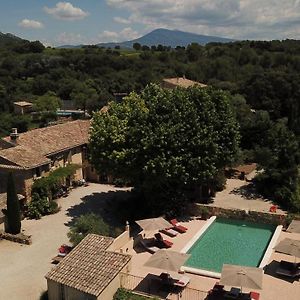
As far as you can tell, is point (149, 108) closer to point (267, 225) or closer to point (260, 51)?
point (267, 225)

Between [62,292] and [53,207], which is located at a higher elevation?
[62,292]

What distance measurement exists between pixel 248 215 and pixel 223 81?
7339 cm

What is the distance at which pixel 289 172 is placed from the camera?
41.9 metres

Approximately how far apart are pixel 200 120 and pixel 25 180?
16.8m

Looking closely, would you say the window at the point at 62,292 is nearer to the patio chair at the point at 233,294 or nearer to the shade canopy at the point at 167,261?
the shade canopy at the point at 167,261

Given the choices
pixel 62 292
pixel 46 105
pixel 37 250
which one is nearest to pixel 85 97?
pixel 46 105

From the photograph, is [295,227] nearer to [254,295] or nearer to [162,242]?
[254,295]

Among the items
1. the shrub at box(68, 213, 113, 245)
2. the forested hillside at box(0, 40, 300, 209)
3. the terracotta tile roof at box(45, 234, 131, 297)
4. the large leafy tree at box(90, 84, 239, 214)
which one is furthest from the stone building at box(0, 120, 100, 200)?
the forested hillside at box(0, 40, 300, 209)

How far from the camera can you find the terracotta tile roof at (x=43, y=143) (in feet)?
135

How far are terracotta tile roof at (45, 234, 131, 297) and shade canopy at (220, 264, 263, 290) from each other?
19.7 ft

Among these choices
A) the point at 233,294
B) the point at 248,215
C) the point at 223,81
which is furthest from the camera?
the point at 223,81

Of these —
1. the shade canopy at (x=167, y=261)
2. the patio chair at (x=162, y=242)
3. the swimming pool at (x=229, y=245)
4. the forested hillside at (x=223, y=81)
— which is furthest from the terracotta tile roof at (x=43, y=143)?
the forested hillside at (x=223, y=81)

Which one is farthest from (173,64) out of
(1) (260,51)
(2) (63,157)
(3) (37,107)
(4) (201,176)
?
(4) (201,176)

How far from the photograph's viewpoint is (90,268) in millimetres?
25484
